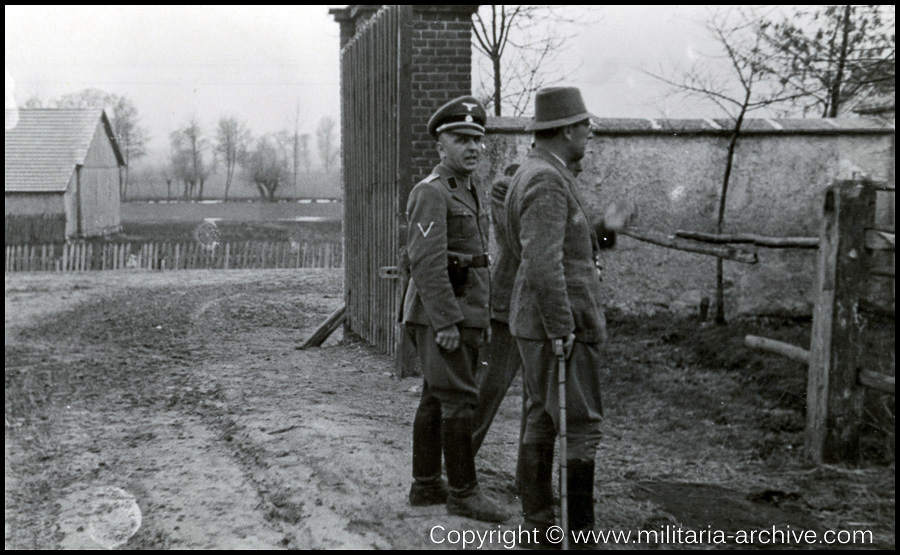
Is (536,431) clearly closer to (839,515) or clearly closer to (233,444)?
(839,515)

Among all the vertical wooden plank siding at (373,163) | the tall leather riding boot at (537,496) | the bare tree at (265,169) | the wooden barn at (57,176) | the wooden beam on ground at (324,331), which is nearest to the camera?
the tall leather riding boot at (537,496)

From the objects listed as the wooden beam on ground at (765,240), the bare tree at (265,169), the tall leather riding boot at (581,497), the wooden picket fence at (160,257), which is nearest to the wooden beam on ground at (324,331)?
the wooden beam on ground at (765,240)

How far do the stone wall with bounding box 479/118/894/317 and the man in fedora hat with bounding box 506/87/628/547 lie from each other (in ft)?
18.7

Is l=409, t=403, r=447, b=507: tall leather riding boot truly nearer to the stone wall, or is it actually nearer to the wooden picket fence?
the stone wall

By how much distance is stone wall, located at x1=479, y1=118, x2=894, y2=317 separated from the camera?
9469mm

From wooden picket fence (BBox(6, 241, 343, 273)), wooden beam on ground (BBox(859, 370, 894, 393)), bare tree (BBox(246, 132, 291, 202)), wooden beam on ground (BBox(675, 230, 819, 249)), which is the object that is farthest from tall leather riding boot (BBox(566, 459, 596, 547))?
bare tree (BBox(246, 132, 291, 202))

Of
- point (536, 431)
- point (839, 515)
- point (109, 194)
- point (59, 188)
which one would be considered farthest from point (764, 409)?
point (109, 194)

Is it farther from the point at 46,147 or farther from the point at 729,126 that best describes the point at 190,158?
the point at 729,126

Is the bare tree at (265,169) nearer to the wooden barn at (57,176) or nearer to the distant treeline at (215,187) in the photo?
the distant treeline at (215,187)

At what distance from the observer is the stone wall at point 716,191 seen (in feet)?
31.1

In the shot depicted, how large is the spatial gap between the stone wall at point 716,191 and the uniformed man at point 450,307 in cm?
540

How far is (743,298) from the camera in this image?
9508 millimetres

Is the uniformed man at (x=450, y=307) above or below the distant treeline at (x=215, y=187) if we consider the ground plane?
below

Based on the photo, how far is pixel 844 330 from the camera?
16.1ft
